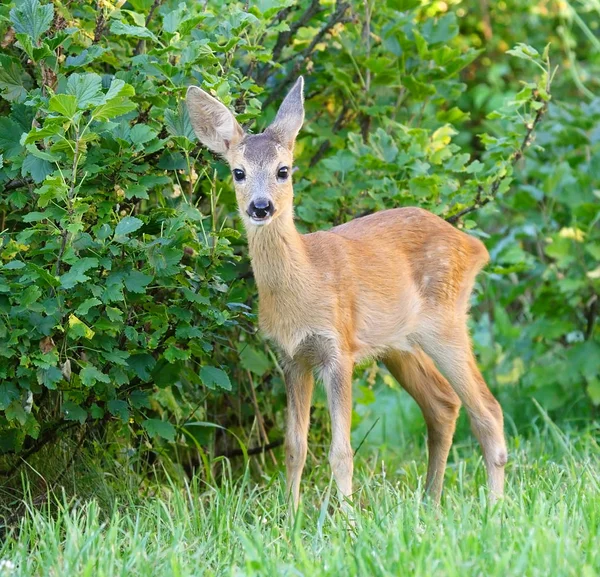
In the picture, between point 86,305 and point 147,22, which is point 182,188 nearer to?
point 147,22

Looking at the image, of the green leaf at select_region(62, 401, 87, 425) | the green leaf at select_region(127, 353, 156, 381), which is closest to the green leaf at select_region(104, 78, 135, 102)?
the green leaf at select_region(127, 353, 156, 381)

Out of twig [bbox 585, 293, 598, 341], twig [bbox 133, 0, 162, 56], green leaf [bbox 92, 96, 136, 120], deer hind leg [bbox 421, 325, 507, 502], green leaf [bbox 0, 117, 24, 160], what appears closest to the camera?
green leaf [bbox 92, 96, 136, 120]

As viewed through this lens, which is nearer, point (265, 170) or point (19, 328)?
point (19, 328)

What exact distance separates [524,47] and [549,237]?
2.31 m

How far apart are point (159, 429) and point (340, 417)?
2.53 feet

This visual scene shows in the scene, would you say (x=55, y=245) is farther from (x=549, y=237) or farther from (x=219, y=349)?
(x=549, y=237)

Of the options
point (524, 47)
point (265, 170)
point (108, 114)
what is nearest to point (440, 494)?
point (265, 170)

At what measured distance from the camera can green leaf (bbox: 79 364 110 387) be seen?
168 inches

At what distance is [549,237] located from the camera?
7.17 meters

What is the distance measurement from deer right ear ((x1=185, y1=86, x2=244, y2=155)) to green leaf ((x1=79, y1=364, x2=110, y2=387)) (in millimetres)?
1044

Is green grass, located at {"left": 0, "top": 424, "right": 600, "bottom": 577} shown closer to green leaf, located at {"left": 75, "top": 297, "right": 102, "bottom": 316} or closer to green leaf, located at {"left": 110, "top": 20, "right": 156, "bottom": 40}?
green leaf, located at {"left": 75, "top": 297, "right": 102, "bottom": 316}

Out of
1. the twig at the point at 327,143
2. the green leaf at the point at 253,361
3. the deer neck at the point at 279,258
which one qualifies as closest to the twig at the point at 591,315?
the twig at the point at 327,143

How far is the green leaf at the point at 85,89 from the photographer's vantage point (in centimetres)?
392

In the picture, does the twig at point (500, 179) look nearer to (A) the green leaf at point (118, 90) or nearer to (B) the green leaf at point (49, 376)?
(A) the green leaf at point (118, 90)
